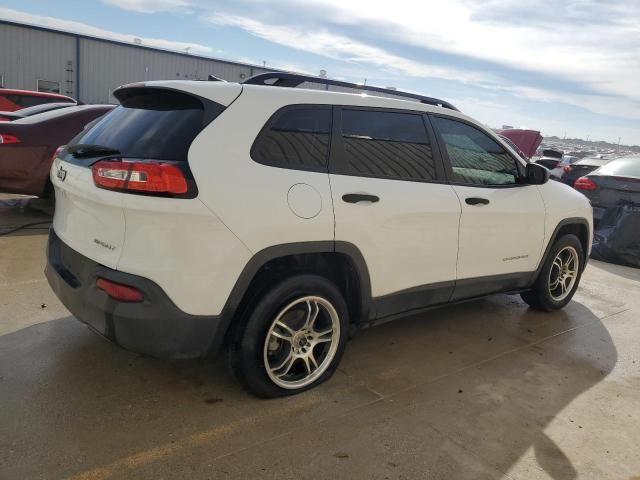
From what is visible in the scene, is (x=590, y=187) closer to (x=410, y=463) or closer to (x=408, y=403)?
(x=408, y=403)

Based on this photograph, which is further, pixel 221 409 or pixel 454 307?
pixel 454 307

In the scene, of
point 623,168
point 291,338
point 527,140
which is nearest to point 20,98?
point 291,338

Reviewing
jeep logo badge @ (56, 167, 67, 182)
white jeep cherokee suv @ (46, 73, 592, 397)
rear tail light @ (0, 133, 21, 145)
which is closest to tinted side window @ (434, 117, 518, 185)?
white jeep cherokee suv @ (46, 73, 592, 397)

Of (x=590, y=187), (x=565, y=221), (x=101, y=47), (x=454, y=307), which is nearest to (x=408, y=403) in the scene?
(x=454, y=307)

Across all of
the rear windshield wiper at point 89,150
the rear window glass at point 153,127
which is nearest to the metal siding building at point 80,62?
the rear windshield wiper at point 89,150

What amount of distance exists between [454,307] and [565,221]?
1277mm

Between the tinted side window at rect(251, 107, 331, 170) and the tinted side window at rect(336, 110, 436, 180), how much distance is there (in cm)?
16

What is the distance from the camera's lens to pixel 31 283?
15.2 ft

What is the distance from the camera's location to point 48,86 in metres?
22.9

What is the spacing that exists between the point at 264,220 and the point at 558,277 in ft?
11.6

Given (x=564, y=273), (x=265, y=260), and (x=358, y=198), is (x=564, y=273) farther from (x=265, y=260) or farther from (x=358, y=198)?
(x=265, y=260)

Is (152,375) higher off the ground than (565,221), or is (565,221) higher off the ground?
(565,221)

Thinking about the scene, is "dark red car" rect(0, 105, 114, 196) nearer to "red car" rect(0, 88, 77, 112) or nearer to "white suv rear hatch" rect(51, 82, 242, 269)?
"white suv rear hatch" rect(51, 82, 242, 269)

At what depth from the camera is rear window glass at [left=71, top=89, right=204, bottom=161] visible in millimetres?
2711
